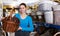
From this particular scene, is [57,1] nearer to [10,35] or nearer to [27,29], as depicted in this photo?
[27,29]

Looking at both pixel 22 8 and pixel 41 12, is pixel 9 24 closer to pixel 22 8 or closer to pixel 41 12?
pixel 22 8

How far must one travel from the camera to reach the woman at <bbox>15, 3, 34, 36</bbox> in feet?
3.30

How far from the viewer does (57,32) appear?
3.26ft

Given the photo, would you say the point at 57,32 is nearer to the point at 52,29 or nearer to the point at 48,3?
the point at 52,29

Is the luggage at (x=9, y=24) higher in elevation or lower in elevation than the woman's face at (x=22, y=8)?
lower

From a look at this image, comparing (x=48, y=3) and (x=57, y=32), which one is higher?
(x=48, y=3)

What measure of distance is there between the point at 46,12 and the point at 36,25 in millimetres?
128

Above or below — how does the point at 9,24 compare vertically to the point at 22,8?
below

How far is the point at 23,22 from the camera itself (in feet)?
3.31

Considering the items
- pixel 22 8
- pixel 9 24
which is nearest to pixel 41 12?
pixel 22 8

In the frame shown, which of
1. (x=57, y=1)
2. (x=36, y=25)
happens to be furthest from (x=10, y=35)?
(x=57, y=1)

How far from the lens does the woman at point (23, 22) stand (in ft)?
3.30

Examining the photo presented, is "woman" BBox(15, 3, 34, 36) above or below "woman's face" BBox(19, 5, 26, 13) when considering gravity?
below

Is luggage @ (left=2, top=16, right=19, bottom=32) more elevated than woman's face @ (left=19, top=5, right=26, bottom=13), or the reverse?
woman's face @ (left=19, top=5, right=26, bottom=13)
